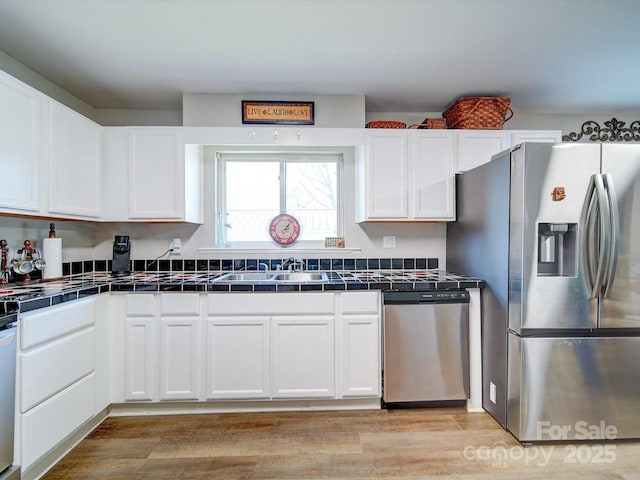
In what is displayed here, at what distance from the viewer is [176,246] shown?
2.79m

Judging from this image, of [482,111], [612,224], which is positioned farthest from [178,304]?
[482,111]

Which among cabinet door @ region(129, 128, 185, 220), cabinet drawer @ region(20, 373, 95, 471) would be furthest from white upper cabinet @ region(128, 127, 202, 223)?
cabinet drawer @ region(20, 373, 95, 471)

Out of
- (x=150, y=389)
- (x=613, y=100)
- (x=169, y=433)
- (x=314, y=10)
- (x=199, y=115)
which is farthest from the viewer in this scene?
(x=613, y=100)

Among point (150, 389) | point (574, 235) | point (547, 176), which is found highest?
point (547, 176)

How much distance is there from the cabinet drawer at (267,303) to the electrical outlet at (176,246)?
0.89 metres

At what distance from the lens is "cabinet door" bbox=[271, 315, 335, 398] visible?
213 cm

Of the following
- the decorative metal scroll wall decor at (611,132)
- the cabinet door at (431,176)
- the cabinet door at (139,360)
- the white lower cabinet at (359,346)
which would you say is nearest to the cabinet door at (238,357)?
the cabinet door at (139,360)

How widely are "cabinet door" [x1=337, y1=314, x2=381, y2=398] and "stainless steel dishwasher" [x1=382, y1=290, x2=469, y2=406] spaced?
7 centimetres

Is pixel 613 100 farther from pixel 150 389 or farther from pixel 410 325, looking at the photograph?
pixel 150 389

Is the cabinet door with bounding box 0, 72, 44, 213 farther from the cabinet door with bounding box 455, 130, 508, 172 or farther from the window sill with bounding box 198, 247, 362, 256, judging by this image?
the cabinet door with bounding box 455, 130, 508, 172

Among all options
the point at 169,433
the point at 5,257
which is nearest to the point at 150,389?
the point at 169,433

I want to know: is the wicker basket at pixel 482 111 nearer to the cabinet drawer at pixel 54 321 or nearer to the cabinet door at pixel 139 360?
the cabinet door at pixel 139 360

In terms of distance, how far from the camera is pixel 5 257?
1966 mm

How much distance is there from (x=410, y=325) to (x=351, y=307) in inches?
16.5
